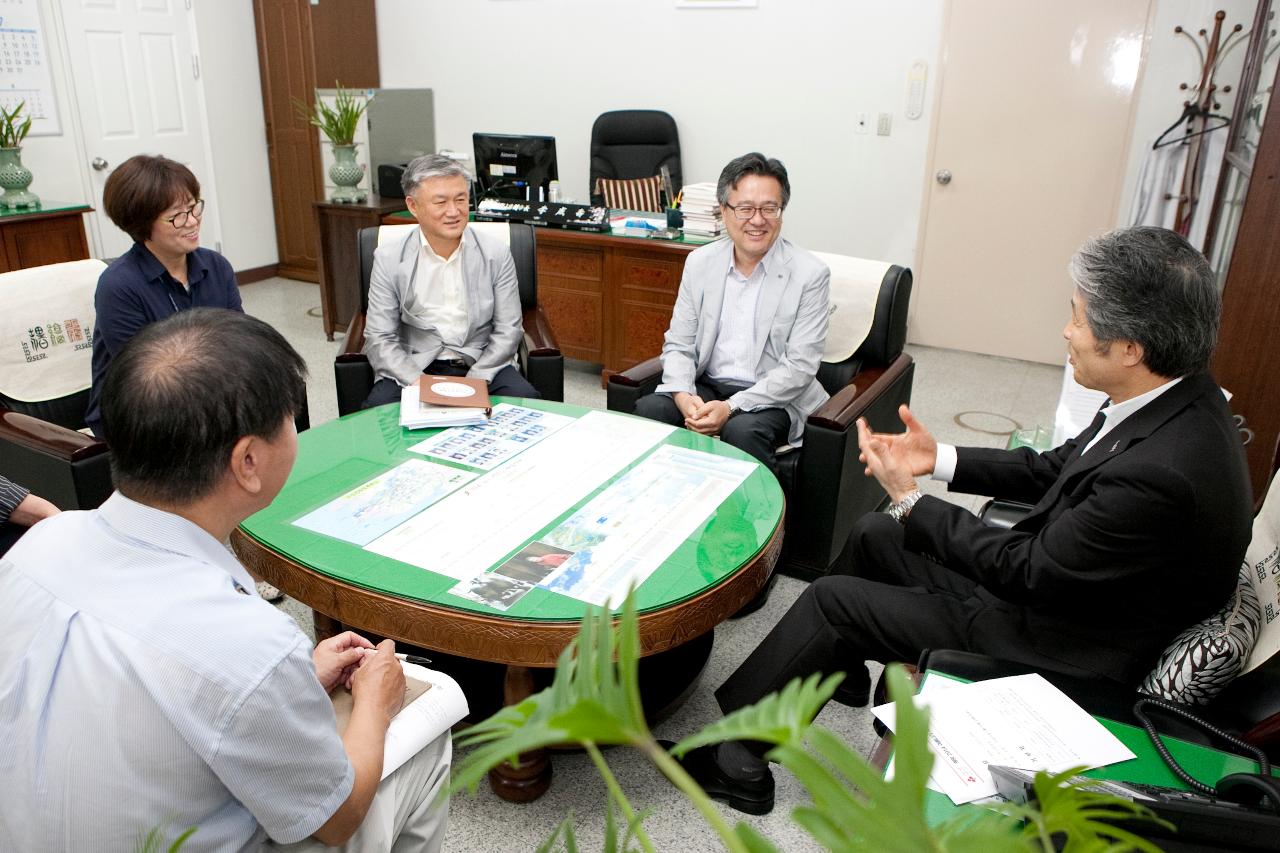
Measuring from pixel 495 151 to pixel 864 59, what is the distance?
2.13m

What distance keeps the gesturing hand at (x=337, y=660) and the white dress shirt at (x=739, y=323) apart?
6.00ft

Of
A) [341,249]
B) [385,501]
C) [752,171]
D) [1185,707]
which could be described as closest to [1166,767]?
[1185,707]

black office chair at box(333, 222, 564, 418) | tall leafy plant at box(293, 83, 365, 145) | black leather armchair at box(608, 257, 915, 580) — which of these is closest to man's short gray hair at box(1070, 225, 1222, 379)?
black leather armchair at box(608, 257, 915, 580)

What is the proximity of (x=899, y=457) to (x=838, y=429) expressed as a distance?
1.72 ft

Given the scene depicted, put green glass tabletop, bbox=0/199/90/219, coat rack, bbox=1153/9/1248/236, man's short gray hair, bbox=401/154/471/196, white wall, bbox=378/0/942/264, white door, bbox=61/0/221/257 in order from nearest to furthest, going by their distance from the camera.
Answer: man's short gray hair, bbox=401/154/471/196 → coat rack, bbox=1153/9/1248/236 → green glass tabletop, bbox=0/199/90/219 → white wall, bbox=378/0/942/264 → white door, bbox=61/0/221/257

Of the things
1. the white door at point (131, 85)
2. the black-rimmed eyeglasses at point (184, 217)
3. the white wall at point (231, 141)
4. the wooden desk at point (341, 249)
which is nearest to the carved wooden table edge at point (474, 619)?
the black-rimmed eyeglasses at point (184, 217)

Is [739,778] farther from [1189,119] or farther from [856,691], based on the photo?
[1189,119]

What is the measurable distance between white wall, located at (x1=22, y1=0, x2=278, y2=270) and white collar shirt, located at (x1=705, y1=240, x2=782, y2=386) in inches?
172

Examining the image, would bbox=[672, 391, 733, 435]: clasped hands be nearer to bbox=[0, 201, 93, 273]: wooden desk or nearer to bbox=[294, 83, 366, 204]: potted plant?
bbox=[294, 83, 366, 204]: potted plant

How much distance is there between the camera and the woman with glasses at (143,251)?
2.39m

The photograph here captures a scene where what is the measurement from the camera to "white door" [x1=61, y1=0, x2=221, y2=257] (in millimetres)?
5168

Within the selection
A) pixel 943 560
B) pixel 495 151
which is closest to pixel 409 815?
pixel 943 560

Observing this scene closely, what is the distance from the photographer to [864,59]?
16.1 feet

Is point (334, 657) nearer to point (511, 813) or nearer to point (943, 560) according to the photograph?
point (511, 813)
